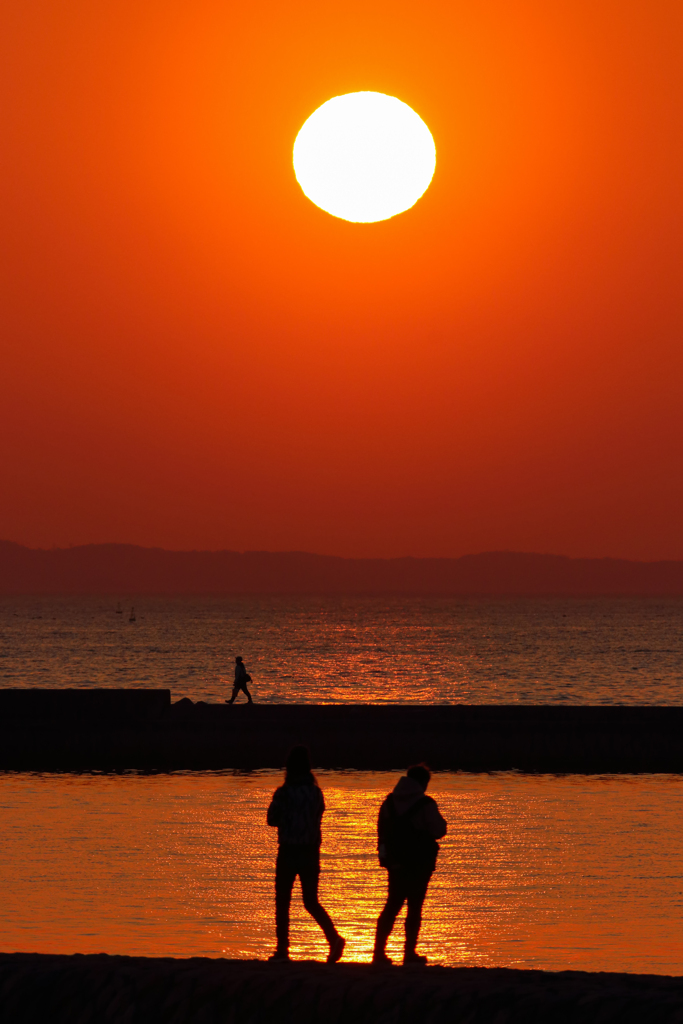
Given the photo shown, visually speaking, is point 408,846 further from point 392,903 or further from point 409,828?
point 392,903

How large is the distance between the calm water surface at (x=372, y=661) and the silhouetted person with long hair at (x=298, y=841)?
55899 mm

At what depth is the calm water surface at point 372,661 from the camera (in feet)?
244

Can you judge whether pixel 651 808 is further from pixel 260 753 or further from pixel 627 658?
pixel 627 658

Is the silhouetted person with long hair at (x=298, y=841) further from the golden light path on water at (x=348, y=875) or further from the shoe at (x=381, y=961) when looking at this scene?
the golden light path on water at (x=348, y=875)

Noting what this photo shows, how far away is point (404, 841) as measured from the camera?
9.41m

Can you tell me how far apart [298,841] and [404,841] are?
82 cm

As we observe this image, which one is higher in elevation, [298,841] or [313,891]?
[298,841]

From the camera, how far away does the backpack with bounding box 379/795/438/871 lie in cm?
941

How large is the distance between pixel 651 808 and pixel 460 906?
9.38m

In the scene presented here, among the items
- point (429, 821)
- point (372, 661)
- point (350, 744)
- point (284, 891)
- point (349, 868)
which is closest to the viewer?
point (429, 821)

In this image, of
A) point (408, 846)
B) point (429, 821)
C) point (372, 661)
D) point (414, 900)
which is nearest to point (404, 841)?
point (408, 846)

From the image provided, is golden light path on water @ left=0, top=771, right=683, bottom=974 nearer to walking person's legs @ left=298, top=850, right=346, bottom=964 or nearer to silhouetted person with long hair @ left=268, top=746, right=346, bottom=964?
walking person's legs @ left=298, top=850, right=346, bottom=964

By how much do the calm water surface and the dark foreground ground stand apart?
57.3 meters

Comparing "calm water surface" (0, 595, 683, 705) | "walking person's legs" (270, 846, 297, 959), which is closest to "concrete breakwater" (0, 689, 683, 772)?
"walking person's legs" (270, 846, 297, 959)
